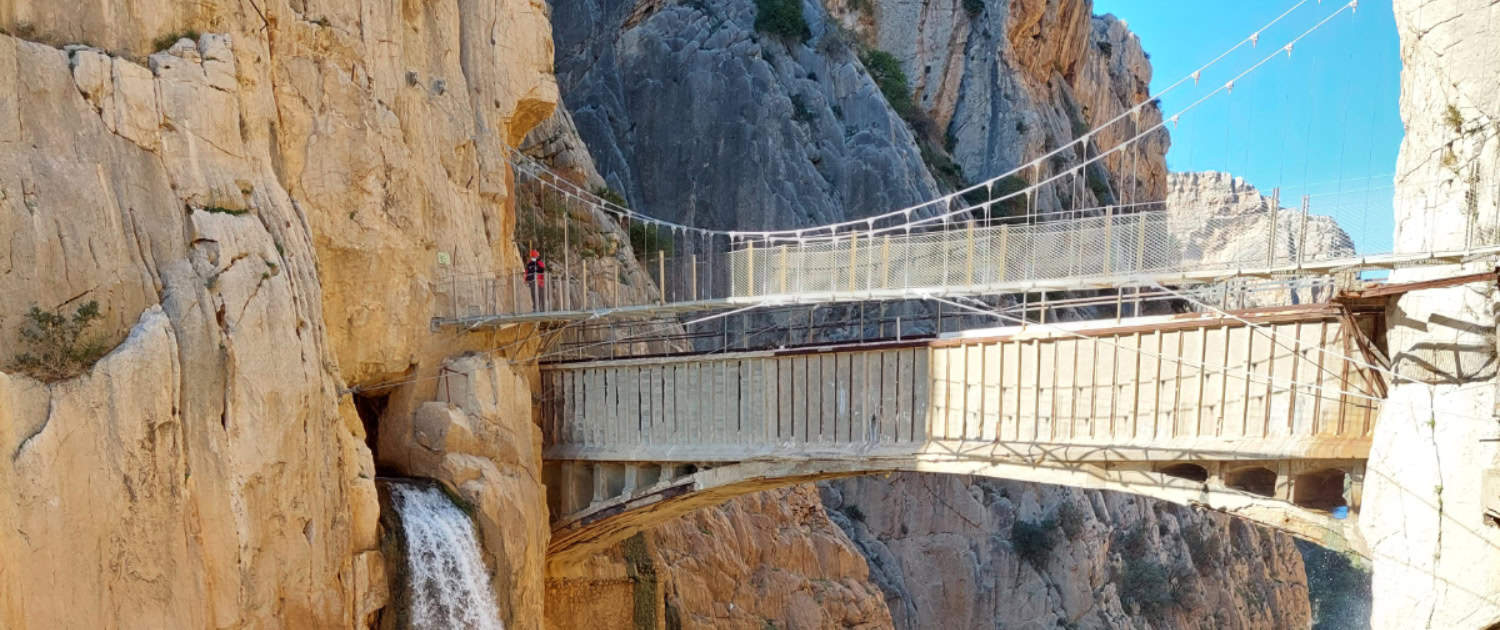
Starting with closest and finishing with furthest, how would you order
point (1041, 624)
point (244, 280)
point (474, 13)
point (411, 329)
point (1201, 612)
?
point (244, 280), point (411, 329), point (474, 13), point (1041, 624), point (1201, 612)

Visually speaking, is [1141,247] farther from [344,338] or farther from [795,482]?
[344,338]

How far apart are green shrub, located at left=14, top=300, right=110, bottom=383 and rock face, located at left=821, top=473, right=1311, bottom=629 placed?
21.3 metres

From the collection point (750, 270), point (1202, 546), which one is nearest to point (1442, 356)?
point (750, 270)

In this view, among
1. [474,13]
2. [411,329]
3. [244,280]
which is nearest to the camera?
[244,280]

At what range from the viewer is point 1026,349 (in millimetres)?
14719

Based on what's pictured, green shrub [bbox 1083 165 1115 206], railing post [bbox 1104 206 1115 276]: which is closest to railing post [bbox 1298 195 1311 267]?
railing post [bbox 1104 206 1115 276]

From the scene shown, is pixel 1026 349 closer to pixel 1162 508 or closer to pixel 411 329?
pixel 411 329

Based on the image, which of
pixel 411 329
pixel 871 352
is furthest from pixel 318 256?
pixel 871 352

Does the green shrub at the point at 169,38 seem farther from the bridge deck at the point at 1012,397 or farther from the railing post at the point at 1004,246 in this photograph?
the railing post at the point at 1004,246

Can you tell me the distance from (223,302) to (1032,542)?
25283 mm

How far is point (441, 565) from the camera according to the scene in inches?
577

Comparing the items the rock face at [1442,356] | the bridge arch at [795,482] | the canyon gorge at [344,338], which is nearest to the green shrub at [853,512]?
the canyon gorge at [344,338]

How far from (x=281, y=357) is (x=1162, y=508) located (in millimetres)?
32505

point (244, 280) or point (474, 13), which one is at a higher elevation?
point (474, 13)
